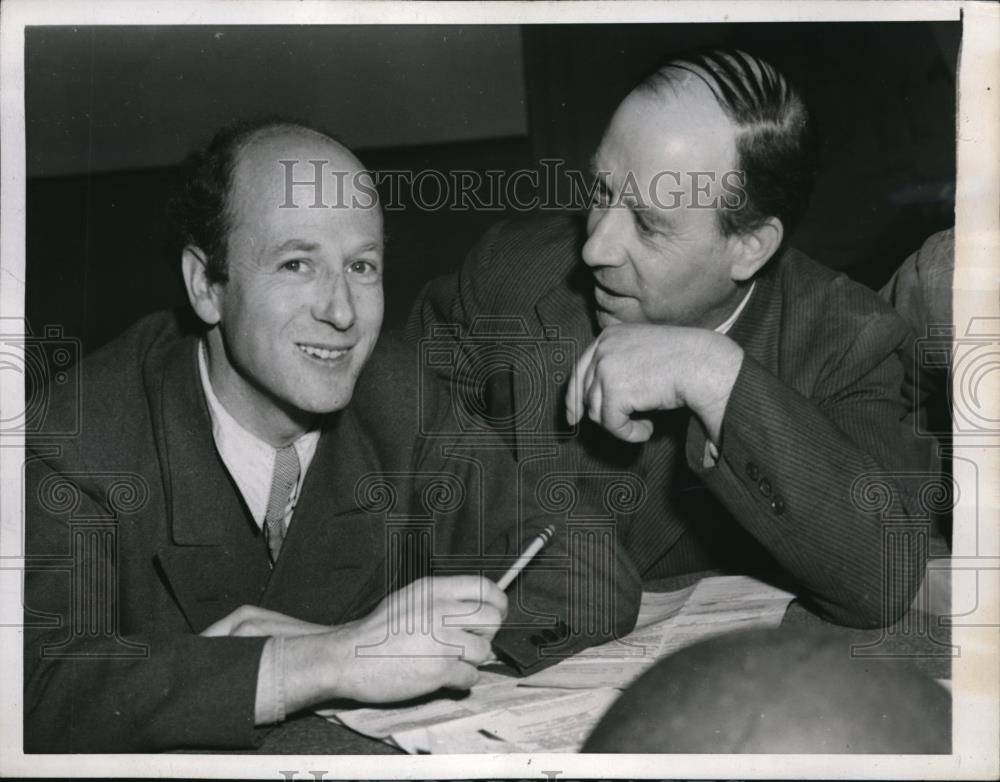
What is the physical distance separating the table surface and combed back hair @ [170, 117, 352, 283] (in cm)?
54

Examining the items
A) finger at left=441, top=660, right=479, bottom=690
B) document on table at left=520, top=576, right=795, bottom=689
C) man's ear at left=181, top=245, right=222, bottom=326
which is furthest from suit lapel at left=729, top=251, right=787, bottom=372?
man's ear at left=181, top=245, right=222, bottom=326

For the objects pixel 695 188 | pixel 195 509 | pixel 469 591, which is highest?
pixel 695 188

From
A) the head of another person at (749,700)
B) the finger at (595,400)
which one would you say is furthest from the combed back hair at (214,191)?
the head of another person at (749,700)

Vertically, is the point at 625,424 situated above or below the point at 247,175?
below

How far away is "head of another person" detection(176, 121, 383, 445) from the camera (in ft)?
4.54

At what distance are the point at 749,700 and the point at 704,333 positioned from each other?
→ 0.47 m

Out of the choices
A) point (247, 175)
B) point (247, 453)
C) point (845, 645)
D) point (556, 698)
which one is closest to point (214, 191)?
point (247, 175)

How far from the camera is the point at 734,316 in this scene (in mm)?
1459

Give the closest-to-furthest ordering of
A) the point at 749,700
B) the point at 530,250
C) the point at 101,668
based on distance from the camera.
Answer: the point at 749,700, the point at 101,668, the point at 530,250

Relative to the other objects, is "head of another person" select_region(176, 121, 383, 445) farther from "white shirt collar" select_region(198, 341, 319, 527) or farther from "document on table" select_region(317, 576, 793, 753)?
"document on table" select_region(317, 576, 793, 753)

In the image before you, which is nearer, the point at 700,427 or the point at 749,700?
the point at 749,700

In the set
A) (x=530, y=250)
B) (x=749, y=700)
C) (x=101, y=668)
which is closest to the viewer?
(x=749, y=700)

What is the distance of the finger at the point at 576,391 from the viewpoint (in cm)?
→ 145

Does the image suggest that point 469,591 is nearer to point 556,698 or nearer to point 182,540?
point 556,698
